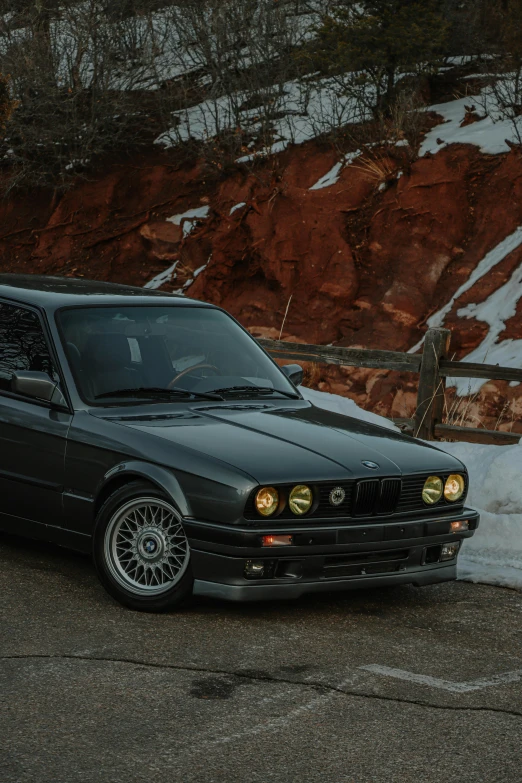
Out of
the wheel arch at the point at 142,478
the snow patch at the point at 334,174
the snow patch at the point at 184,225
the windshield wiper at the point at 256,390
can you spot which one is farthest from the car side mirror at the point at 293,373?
the snow patch at the point at 184,225

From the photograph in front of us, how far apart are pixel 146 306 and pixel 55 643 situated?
2.47 metres

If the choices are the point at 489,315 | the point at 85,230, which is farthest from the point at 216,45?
the point at 489,315

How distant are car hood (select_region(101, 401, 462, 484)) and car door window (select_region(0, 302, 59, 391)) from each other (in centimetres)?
80

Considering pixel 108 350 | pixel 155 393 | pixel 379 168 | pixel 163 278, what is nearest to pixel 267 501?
pixel 155 393

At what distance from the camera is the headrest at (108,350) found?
21.6ft

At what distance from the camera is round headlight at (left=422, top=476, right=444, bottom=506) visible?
606 centimetres

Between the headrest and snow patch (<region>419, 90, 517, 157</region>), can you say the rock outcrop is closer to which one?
snow patch (<region>419, 90, 517, 157</region>)

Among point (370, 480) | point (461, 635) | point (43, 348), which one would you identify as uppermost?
point (43, 348)

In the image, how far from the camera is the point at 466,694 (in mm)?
4781

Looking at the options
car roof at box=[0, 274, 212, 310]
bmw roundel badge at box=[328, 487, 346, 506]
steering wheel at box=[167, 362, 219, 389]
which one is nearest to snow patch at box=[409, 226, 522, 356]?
car roof at box=[0, 274, 212, 310]

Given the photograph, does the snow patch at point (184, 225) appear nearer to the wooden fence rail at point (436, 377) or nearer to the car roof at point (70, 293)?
the wooden fence rail at point (436, 377)

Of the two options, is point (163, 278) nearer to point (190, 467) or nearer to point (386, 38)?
point (386, 38)

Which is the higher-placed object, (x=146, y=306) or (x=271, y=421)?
(x=146, y=306)

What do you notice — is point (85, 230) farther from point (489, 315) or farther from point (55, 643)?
point (55, 643)
